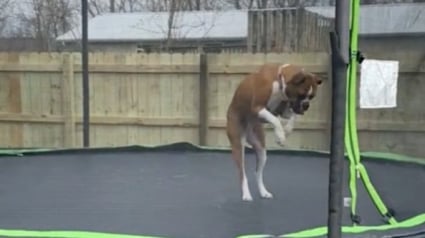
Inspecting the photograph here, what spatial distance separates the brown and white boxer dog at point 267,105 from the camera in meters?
1.88

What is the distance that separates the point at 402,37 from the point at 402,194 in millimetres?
1728

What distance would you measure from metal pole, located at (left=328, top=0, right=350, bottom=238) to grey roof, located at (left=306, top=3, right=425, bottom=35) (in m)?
2.51

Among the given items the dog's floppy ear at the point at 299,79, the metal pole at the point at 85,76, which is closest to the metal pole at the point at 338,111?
the dog's floppy ear at the point at 299,79

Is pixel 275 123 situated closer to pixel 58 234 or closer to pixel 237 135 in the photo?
pixel 237 135

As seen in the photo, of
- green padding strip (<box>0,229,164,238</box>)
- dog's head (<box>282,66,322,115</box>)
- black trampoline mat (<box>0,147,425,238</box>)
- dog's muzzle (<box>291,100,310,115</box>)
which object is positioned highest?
dog's head (<box>282,66,322,115</box>)

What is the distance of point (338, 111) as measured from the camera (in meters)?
1.04

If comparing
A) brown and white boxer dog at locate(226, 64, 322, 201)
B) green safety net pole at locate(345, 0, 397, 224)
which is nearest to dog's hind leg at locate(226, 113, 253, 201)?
brown and white boxer dog at locate(226, 64, 322, 201)

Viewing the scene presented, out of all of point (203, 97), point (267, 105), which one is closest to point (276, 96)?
point (267, 105)

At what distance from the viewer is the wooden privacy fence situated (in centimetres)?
432

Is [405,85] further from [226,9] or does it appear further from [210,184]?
[226,9]

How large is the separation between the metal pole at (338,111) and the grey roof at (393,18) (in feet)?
8.25

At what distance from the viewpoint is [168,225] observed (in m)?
1.83

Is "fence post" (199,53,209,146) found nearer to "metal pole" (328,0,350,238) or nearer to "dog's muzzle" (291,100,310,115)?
"dog's muzzle" (291,100,310,115)

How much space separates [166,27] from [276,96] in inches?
233
